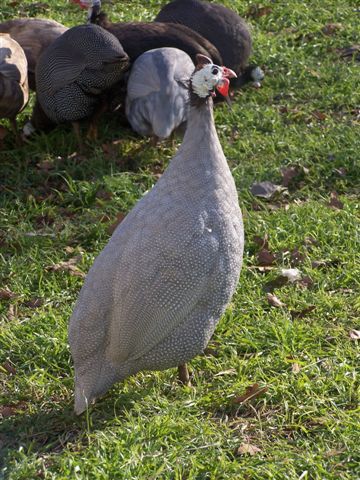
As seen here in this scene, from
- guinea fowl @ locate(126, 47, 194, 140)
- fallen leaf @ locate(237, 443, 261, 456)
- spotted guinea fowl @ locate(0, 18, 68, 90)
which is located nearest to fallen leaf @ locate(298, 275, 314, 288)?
fallen leaf @ locate(237, 443, 261, 456)

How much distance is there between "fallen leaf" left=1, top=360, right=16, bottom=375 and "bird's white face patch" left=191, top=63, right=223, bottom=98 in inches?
51.9

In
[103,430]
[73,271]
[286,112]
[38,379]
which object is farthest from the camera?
[286,112]

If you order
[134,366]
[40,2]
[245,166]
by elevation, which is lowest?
[40,2]

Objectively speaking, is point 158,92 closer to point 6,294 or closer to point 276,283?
point 276,283

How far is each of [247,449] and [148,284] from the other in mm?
671

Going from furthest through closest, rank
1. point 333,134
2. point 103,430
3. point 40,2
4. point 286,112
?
1. point 40,2
2. point 286,112
3. point 333,134
4. point 103,430

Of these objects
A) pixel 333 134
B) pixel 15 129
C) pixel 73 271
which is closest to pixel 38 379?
pixel 73 271

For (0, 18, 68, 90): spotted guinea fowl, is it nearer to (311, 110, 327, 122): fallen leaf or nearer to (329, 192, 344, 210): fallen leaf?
(311, 110, 327, 122): fallen leaf

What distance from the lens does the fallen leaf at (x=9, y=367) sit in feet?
11.7

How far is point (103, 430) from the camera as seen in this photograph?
3193 millimetres

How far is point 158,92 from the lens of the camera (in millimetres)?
5234

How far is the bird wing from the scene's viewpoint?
3.10 metres

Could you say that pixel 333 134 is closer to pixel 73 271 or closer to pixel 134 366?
pixel 73 271

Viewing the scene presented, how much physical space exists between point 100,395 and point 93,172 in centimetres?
223
